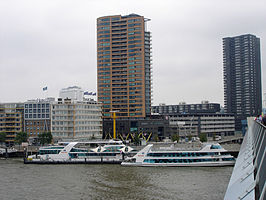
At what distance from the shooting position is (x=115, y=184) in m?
41.2

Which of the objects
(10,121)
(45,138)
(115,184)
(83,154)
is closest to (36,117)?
(10,121)

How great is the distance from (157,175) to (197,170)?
26.6 feet

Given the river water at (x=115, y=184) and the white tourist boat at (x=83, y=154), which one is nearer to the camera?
the river water at (x=115, y=184)

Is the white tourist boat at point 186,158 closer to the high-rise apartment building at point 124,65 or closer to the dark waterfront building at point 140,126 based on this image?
the dark waterfront building at point 140,126

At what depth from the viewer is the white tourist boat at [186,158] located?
58.8 metres

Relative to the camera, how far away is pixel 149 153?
60875mm

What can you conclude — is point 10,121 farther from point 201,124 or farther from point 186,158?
point 201,124

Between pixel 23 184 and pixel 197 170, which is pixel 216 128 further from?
pixel 23 184

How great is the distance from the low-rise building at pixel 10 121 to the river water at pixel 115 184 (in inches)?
2225

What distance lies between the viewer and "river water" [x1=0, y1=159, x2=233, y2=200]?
35562 millimetres

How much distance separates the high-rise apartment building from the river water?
7010 cm

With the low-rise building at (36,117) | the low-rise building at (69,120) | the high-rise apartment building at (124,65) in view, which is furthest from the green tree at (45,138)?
the high-rise apartment building at (124,65)

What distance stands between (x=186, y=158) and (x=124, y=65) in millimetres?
70184

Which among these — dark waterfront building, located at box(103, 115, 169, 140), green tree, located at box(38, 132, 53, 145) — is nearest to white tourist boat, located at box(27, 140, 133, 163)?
green tree, located at box(38, 132, 53, 145)
